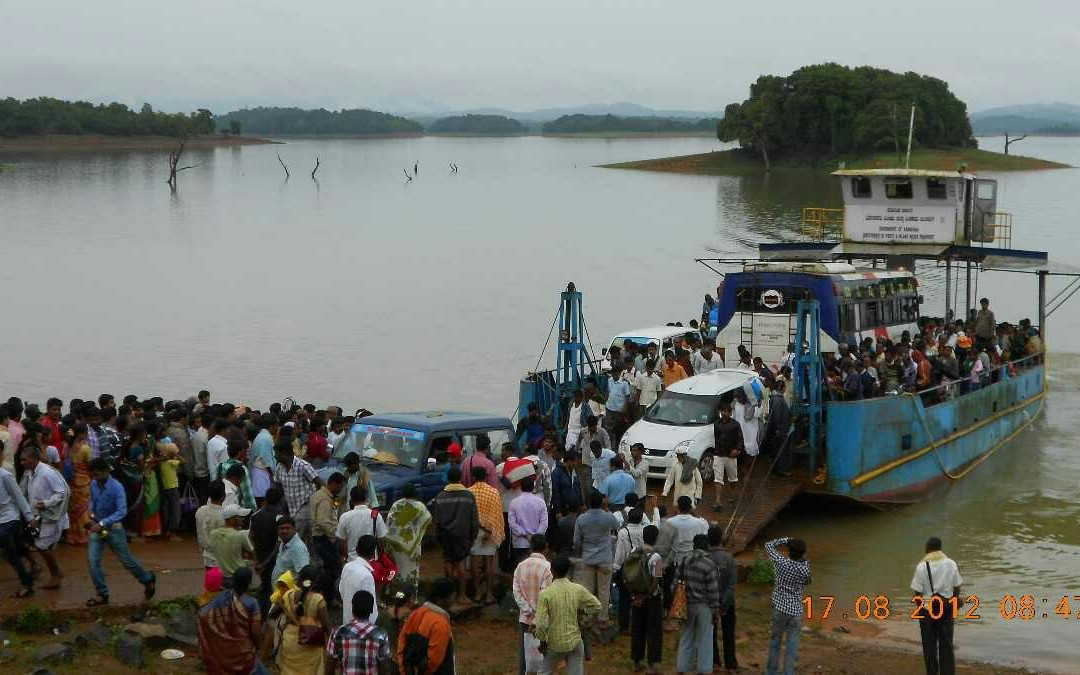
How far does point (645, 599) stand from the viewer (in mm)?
11180

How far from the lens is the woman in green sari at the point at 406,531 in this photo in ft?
37.7

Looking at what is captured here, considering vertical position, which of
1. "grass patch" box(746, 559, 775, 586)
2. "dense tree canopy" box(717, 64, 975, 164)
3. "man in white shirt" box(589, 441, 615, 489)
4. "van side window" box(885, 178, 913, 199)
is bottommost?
"grass patch" box(746, 559, 775, 586)

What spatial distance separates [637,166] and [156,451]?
5070 inches

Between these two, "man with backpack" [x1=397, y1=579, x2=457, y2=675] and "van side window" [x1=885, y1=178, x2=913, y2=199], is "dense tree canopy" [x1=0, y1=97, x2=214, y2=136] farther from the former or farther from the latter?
"man with backpack" [x1=397, y1=579, x2=457, y2=675]

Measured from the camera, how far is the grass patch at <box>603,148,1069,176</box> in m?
109

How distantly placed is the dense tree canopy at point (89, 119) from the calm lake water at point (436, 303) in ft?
117

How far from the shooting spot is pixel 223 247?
206 ft

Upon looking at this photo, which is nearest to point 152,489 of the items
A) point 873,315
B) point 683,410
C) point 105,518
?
point 105,518

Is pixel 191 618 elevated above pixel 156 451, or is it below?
below

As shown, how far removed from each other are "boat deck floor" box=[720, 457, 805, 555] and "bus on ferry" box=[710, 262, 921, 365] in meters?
3.52

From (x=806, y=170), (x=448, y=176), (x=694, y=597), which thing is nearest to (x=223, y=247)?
(x=694, y=597)

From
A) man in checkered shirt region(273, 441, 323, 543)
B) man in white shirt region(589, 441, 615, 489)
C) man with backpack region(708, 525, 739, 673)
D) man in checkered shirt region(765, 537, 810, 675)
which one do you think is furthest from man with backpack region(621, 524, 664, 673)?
man in white shirt region(589, 441, 615, 489)

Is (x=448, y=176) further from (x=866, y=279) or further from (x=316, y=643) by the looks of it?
(x=316, y=643)

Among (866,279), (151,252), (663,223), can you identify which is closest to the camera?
(866,279)
